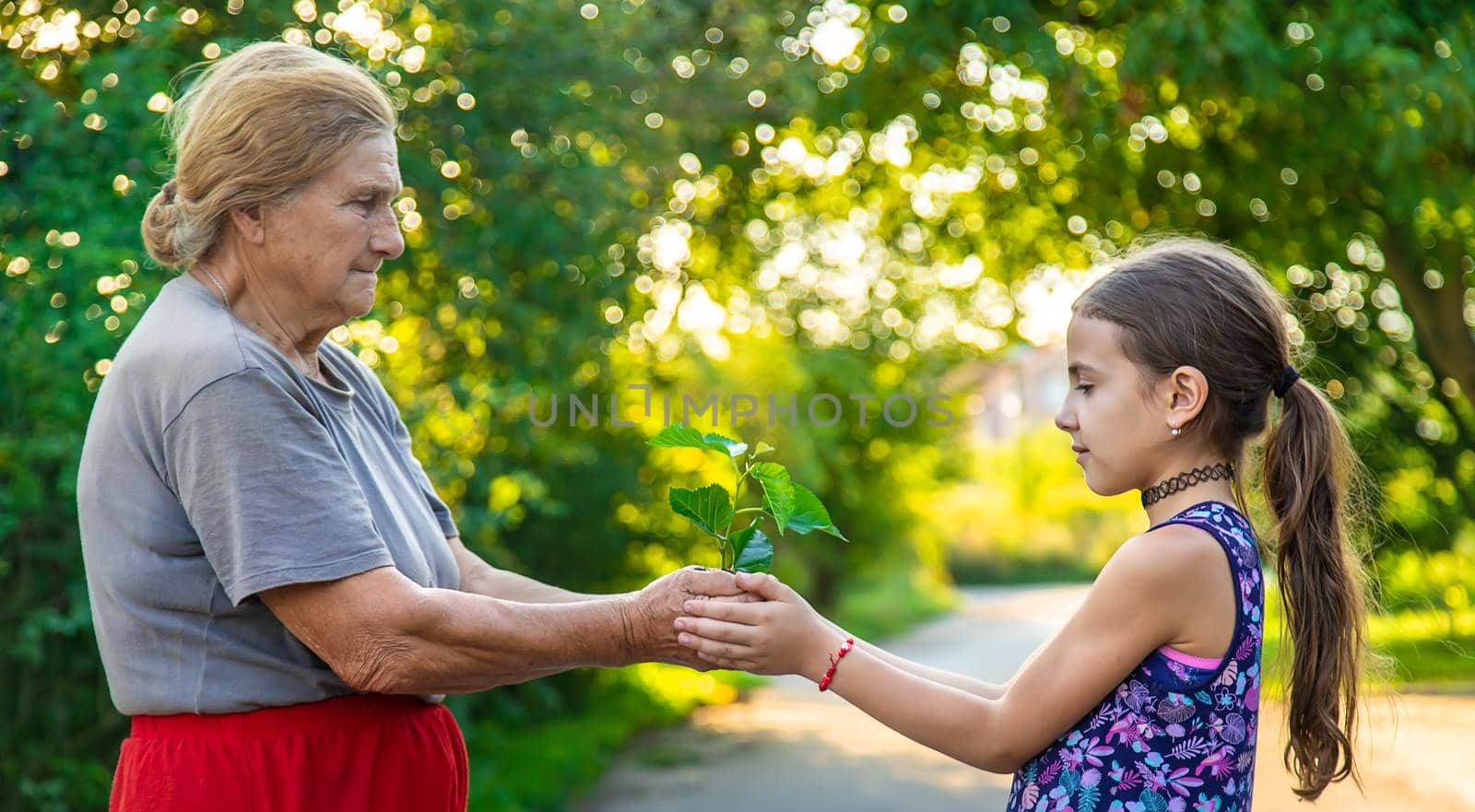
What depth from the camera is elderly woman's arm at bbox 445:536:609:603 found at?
9.38 feet

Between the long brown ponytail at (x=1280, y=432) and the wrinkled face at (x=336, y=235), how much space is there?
1247 mm

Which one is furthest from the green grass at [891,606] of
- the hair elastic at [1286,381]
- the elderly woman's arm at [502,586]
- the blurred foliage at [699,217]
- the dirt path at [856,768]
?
the hair elastic at [1286,381]

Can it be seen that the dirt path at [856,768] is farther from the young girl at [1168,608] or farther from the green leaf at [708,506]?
the green leaf at [708,506]

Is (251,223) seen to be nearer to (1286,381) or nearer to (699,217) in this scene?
(1286,381)

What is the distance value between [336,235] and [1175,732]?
5.34 feet

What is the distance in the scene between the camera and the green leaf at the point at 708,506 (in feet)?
8.43

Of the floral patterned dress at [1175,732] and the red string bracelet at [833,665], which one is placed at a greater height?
the floral patterned dress at [1175,732]

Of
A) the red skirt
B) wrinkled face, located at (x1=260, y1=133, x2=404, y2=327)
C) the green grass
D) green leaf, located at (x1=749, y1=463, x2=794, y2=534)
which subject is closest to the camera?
the red skirt

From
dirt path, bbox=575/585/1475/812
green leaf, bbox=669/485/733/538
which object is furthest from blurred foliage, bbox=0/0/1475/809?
green leaf, bbox=669/485/733/538

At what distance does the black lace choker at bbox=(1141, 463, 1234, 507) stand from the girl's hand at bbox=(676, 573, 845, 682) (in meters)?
0.60

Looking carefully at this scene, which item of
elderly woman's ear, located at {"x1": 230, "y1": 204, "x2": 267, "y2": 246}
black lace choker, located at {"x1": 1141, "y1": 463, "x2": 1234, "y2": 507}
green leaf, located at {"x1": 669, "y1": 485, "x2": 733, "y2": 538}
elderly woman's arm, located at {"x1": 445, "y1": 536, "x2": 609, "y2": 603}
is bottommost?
elderly woman's arm, located at {"x1": 445, "y1": 536, "x2": 609, "y2": 603}

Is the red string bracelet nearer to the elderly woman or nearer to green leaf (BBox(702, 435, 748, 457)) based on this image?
the elderly woman

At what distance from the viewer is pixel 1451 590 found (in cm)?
1348

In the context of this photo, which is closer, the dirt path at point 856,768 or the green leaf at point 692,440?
the green leaf at point 692,440
